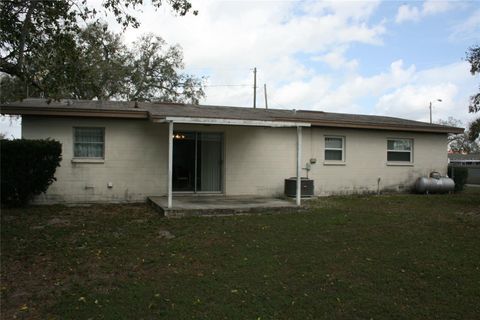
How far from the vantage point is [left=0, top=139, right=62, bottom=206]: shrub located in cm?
1073

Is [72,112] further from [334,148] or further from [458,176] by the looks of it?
[458,176]

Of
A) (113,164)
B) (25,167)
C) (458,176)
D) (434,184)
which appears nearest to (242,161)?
(113,164)

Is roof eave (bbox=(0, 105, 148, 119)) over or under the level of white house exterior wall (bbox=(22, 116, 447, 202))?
over

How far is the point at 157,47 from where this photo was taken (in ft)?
107

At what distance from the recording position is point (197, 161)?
45.0ft

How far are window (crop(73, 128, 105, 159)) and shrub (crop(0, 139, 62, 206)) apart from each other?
125 cm

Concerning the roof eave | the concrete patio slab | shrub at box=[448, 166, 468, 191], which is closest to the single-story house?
the roof eave

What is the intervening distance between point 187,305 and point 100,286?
1.33 m

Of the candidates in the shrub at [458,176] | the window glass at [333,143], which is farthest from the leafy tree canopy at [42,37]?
the shrub at [458,176]

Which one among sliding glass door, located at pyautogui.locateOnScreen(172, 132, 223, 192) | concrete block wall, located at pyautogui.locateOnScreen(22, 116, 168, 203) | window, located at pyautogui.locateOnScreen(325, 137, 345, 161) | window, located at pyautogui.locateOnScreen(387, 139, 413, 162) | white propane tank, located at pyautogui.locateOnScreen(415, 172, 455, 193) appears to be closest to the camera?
concrete block wall, located at pyautogui.locateOnScreen(22, 116, 168, 203)

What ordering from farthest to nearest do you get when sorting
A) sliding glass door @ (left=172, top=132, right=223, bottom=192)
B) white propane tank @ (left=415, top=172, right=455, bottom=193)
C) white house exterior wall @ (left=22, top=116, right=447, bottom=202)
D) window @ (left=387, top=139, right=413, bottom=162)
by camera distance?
window @ (left=387, top=139, right=413, bottom=162) → white propane tank @ (left=415, top=172, right=455, bottom=193) → sliding glass door @ (left=172, top=132, right=223, bottom=192) → white house exterior wall @ (left=22, top=116, right=447, bottom=202)

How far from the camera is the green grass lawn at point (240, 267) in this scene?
15.1 feet

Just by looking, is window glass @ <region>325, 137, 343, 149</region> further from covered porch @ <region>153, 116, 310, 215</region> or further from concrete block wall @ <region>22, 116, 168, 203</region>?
concrete block wall @ <region>22, 116, 168, 203</region>

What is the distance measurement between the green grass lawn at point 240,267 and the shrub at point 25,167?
3.58 ft
